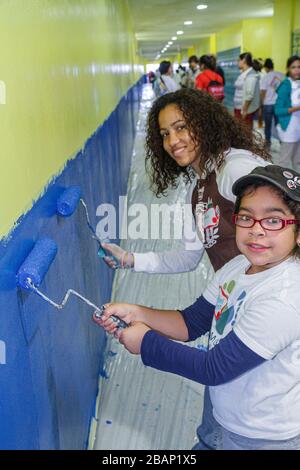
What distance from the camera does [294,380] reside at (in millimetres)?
1022

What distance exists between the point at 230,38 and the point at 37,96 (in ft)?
42.6

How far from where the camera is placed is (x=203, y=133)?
1.58 metres

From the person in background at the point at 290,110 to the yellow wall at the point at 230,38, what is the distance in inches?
291

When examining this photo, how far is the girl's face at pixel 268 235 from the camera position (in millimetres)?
1011

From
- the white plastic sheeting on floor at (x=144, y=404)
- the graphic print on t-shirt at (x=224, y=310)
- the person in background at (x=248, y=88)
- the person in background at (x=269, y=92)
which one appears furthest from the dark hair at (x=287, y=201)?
the person in background at (x=269, y=92)

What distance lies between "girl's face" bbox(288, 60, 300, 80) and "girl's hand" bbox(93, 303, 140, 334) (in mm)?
4067

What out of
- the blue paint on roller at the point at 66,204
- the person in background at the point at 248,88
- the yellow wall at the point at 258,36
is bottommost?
the blue paint on roller at the point at 66,204

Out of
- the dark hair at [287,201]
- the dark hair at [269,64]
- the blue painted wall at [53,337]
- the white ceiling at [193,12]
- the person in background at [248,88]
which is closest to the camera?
the blue painted wall at [53,337]

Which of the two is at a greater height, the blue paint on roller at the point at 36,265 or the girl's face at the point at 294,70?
the girl's face at the point at 294,70

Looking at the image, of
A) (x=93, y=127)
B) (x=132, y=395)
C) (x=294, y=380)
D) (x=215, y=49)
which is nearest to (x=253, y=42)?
(x=215, y=49)

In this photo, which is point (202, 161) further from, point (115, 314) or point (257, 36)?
point (257, 36)

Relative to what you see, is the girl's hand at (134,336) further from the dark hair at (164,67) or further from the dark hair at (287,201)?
the dark hair at (164,67)

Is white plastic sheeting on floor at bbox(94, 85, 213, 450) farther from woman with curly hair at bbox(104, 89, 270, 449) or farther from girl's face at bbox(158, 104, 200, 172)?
girl's face at bbox(158, 104, 200, 172)

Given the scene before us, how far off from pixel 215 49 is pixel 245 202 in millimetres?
15882
